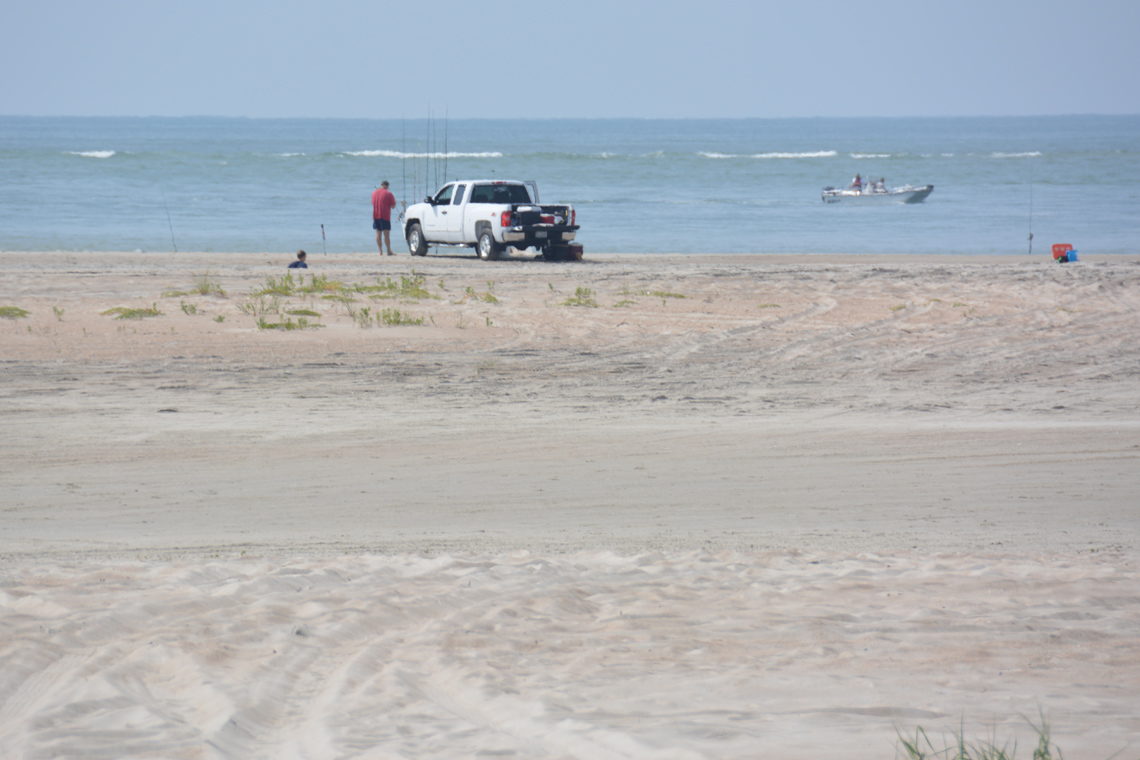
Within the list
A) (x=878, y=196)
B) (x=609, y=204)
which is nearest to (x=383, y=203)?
(x=609, y=204)

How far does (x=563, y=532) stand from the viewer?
762cm

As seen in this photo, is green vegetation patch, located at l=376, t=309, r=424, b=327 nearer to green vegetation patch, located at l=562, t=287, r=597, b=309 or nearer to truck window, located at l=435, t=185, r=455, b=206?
green vegetation patch, located at l=562, t=287, r=597, b=309

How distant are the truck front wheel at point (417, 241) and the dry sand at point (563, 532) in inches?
405

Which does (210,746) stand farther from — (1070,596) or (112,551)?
(1070,596)

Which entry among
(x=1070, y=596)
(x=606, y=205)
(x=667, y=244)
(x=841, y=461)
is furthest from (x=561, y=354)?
(x=606, y=205)

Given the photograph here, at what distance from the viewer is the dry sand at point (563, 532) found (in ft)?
14.6

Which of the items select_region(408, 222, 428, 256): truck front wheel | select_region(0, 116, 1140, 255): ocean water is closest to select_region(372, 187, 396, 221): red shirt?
select_region(408, 222, 428, 256): truck front wheel

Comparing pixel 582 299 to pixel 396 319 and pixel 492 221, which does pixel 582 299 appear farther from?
pixel 492 221

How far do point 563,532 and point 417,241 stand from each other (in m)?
20.1

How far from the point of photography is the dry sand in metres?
4.45

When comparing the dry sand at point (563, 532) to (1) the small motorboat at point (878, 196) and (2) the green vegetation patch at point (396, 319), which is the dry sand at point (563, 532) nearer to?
(2) the green vegetation patch at point (396, 319)

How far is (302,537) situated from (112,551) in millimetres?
1070

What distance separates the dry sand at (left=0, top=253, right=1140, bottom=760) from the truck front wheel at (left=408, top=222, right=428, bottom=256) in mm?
10296

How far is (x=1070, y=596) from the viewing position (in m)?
5.86
